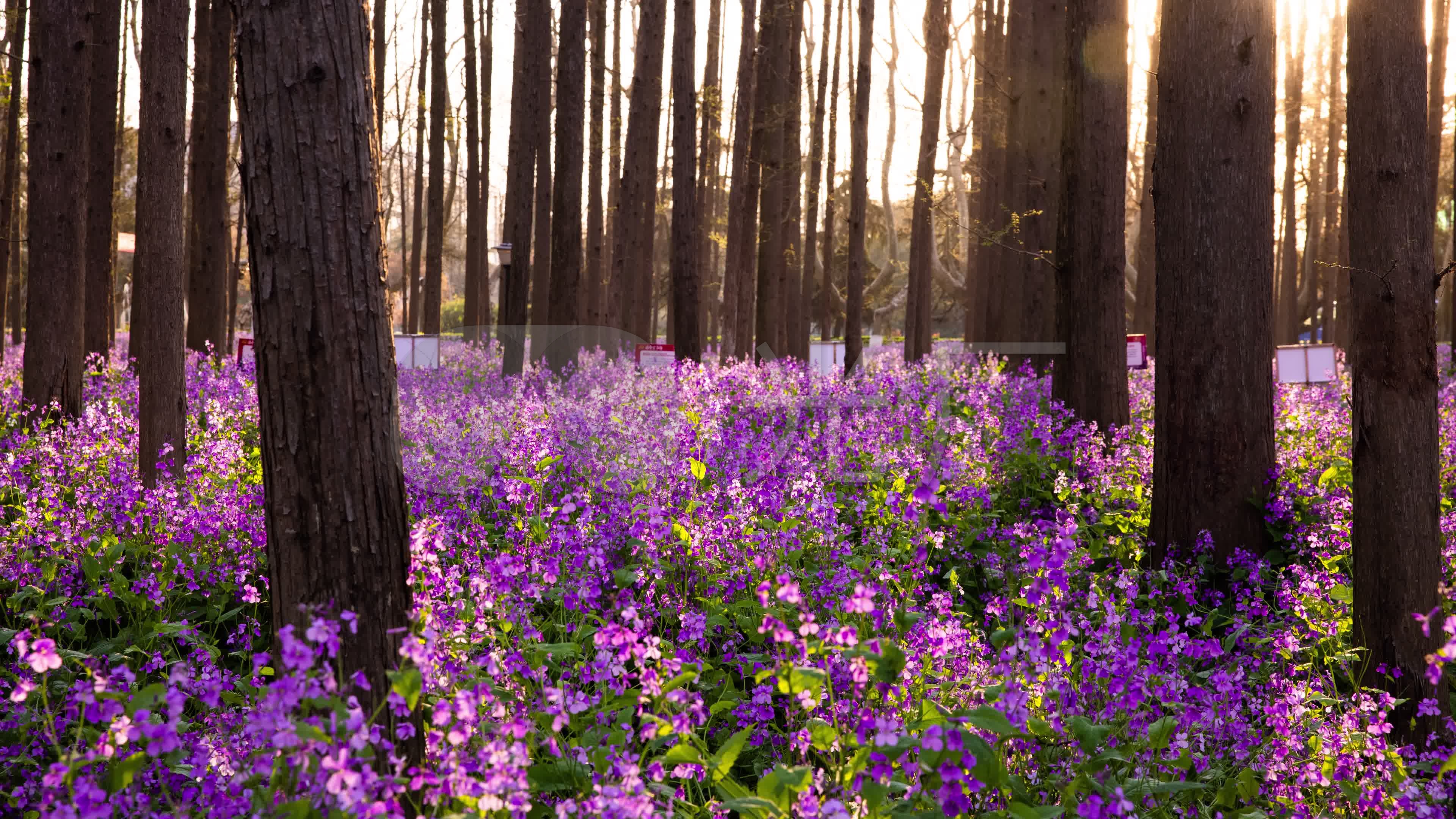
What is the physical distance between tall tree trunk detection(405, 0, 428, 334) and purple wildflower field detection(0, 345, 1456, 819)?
14622 millimetres

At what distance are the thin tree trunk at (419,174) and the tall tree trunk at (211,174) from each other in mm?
6548

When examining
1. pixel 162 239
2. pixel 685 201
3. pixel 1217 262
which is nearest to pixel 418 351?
pixel 685 201

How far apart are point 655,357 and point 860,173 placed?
15.6 feet

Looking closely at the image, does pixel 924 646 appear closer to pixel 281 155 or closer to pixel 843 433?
pixel 281 155

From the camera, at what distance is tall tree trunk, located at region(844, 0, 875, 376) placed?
1562cm

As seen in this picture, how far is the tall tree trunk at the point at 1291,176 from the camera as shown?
71.7 ft

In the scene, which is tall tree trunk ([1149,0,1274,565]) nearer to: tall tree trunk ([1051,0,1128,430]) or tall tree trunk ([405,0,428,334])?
tall tree trunk ([1051,0,1128,430])

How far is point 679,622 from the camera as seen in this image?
438 cm

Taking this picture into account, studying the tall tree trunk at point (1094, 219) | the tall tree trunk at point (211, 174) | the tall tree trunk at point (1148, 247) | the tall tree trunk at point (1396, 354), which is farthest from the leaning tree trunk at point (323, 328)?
the tall tree trunk at point (1148, 247)

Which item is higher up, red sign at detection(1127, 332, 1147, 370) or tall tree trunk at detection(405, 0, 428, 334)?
tall tree trunk at detection(405, 0, 428, 334)

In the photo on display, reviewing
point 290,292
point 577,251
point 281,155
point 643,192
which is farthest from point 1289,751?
point 643,192

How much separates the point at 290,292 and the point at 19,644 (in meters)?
1.07

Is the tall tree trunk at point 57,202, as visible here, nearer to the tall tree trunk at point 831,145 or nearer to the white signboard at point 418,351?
the white signboard at point 418,351

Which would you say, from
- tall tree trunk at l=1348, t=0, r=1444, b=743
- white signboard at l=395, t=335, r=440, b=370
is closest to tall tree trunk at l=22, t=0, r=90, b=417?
white signboard at l=395, t=335, r=440, b=370
